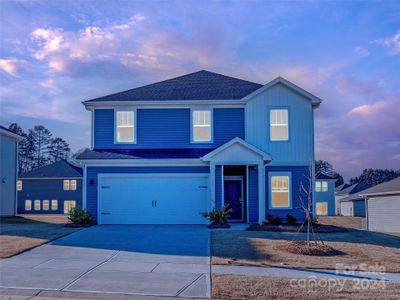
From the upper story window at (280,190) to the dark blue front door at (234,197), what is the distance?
1559 mm

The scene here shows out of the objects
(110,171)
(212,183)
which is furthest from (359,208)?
(110,171)

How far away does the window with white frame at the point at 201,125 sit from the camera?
72.3ft

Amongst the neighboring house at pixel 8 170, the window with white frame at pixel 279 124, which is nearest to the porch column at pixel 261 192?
the window with white frame at pixel 279 124

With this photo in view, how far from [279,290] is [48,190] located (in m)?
43.6

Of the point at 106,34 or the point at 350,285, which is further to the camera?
the point at 106,34

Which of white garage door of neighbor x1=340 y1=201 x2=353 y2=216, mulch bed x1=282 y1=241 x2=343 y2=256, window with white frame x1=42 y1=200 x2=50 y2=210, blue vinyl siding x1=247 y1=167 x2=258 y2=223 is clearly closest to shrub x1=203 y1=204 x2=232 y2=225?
blue vinyl siding x1=247 y1=167 x2=258 y2=223

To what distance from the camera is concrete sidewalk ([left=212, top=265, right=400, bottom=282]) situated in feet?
32.6

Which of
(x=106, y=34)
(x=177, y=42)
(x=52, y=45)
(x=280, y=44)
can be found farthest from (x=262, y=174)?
(x=52, y=45)

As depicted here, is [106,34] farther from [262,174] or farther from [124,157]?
[262,174]

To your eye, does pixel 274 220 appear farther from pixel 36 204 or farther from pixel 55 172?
pixel 36 204

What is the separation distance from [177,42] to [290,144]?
7228 millimetres

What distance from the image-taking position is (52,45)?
18.1 meters

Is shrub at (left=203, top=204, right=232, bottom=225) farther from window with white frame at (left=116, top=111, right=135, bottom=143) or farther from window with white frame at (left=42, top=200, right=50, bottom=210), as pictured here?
window with white frame at (left=42, top=200, right=50, bottom=210)

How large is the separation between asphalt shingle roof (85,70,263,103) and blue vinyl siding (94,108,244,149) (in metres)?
0.67
